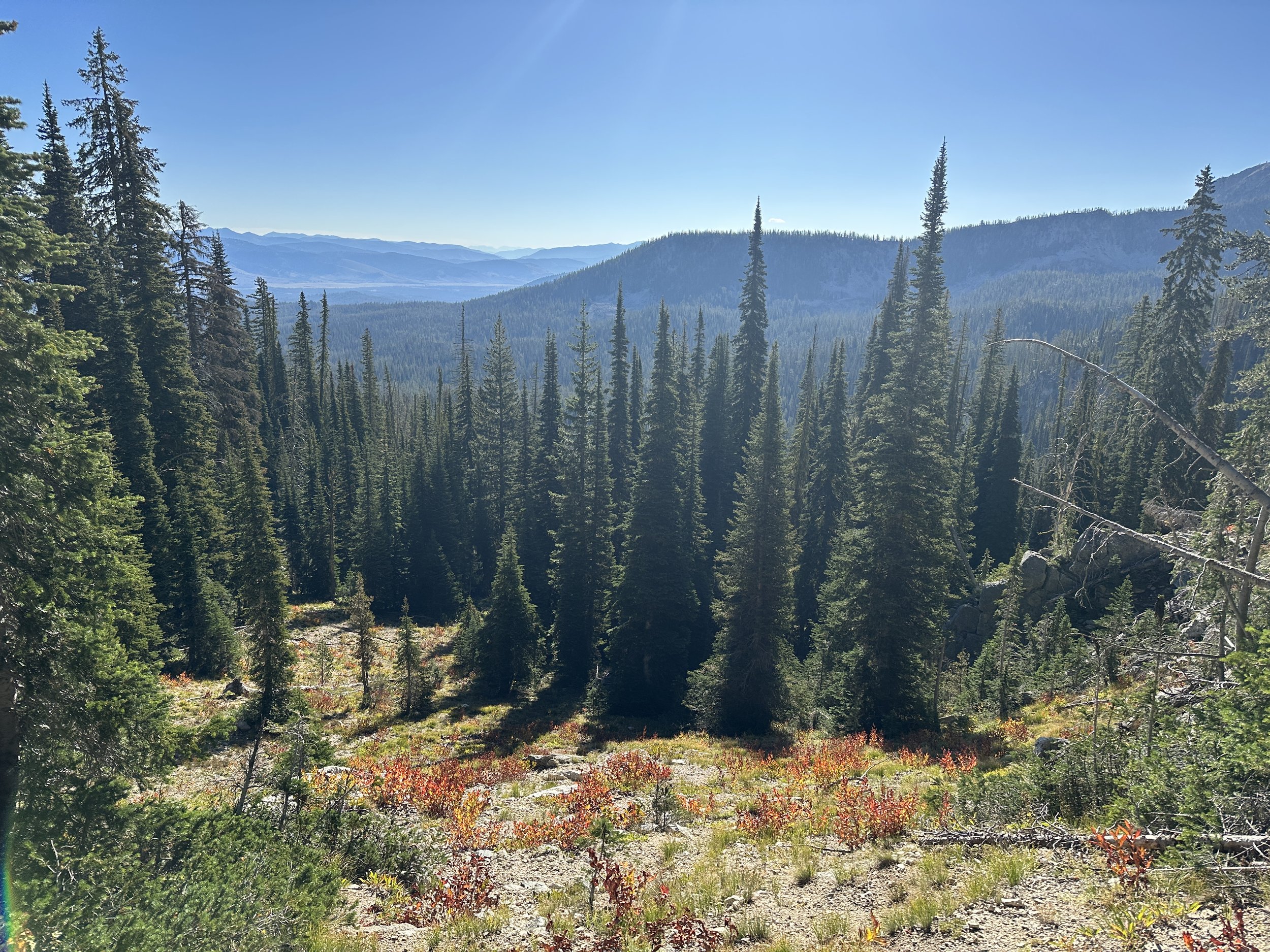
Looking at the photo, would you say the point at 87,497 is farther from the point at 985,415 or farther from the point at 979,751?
the point at 985,415

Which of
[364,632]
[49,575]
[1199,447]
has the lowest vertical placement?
[364,632]

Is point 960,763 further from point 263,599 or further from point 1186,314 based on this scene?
point 1186,314

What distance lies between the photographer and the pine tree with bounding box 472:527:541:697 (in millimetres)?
30188

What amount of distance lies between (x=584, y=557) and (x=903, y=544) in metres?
16.5

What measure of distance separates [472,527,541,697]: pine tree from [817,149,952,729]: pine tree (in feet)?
49.9

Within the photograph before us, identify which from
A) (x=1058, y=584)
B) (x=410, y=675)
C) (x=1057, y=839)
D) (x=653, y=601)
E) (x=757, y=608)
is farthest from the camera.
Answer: (x=1058, y=584)

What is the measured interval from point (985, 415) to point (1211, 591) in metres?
47.2

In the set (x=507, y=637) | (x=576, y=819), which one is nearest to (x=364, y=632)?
(x=507, y=637)

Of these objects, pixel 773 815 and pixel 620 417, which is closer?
pixel 773 815

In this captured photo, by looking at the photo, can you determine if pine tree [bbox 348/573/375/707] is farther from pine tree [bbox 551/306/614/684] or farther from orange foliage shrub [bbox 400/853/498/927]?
orange foliage shrub [bbox 400/853/498/927]

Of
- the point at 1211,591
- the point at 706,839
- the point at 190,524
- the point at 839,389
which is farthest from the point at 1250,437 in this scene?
the point at 190,524

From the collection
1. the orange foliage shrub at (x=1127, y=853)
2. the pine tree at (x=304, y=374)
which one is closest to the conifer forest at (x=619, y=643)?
the orange foliage shrub at (x=1127, y=853)

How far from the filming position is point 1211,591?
1062 cm

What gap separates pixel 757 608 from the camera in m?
24.6
